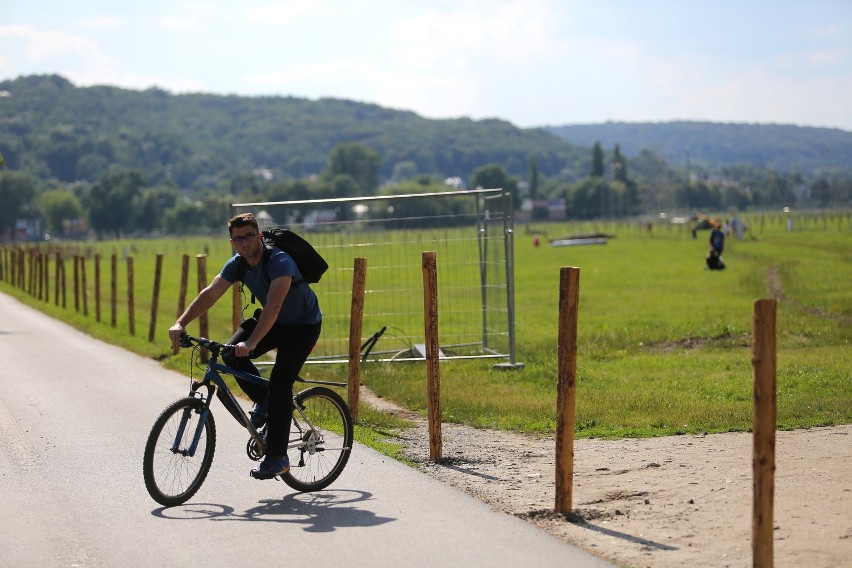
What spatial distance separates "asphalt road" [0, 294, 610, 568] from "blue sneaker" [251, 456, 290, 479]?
20cm

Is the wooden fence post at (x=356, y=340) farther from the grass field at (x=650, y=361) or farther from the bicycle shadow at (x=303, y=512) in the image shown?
the bicycle shadow at (x=303, y=512)

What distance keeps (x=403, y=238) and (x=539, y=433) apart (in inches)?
228

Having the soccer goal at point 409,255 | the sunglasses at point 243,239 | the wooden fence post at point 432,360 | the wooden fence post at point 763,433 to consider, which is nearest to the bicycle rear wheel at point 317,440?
the wooden fence post at point 432,360

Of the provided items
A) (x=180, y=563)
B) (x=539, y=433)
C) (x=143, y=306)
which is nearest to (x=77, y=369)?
(x=539, y=433)

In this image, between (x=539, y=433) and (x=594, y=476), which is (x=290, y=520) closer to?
(x=594, y=476)

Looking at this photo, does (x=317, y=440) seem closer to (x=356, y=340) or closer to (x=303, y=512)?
(x=303, y=512)

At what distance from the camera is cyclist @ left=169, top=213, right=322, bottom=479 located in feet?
28.4

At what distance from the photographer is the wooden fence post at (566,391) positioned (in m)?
8.16

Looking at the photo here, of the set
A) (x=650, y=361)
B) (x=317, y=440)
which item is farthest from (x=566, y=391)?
(x=650, y=361)

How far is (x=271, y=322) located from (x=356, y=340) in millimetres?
4515

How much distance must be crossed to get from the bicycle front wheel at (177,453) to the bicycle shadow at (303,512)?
129 millimetres

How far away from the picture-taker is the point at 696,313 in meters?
27.9

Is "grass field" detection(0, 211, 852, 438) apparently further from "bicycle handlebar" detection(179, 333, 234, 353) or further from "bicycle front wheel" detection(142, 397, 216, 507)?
"bicycle handlebar" detection(179, 333, 234, 353)

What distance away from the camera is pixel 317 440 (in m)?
9.35
